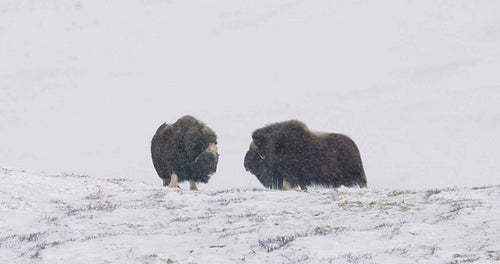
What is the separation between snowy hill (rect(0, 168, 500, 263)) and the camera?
362 inches

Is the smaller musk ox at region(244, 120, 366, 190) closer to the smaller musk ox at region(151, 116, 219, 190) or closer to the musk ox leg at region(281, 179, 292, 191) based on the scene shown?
the musk ox leg at region(281, 179, 292, 191)

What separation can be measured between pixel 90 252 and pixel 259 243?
243 centimetres

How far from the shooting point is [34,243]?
10.8 meters

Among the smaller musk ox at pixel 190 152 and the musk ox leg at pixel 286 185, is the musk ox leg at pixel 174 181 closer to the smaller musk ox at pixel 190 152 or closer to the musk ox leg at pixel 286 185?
the smaller musk ox at pixel 190 152

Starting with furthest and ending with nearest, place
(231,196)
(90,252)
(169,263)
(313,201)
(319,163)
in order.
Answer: (319,163) < (231,196) < (313,201) < (90,252) < (169,263)

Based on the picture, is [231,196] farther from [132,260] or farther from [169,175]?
[132,260]

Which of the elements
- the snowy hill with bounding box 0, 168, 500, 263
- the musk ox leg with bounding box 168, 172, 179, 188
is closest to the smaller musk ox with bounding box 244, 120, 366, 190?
the musk ox leg with bounding box 168, 172, 179, 188

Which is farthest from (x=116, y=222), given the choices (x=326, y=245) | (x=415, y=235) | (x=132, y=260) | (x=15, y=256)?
(x=415, y=235)

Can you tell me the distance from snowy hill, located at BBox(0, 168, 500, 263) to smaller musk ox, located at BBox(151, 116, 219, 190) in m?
3.05

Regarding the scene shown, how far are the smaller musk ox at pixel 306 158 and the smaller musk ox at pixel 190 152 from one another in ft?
5.20

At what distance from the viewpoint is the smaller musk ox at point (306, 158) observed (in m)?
19.4

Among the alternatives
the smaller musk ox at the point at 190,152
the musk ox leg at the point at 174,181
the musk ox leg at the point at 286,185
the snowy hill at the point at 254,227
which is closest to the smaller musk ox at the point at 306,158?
the musk ox leg at the point at 286,185

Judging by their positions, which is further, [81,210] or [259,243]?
[81,210]

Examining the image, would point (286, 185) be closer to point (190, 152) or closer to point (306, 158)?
point (306, 158)
